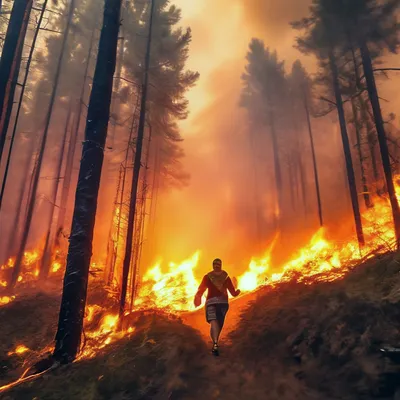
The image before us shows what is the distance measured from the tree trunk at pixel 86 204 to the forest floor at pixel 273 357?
731 millimetres

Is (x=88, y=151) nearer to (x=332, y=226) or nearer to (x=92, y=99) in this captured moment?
(x=92, y=99)

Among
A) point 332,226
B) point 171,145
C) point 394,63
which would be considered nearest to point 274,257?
point 332,226

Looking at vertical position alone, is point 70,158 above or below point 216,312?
above

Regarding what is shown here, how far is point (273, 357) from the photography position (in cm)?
597

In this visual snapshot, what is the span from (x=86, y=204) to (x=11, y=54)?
15.6ft

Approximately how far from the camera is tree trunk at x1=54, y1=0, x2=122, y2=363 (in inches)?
257

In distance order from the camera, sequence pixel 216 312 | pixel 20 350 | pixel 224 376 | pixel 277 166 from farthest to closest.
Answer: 1. pixel 277 166
2. pixel 20 350
3. pixel 216 312
4. pixel 224 376

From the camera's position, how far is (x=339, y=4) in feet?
50.6

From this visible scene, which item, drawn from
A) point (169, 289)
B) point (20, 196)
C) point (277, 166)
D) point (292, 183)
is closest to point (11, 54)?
point (169, 289)

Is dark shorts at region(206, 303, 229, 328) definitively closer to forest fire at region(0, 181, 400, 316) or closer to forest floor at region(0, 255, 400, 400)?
forest floor at region(0, 255, 400, 400)

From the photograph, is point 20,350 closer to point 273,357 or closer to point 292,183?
point 273,357

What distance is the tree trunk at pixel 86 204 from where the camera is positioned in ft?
21.5

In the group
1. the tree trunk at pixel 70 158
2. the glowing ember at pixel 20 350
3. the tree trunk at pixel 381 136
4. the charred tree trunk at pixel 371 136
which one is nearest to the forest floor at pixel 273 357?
the glowing ember at pixel 20 350

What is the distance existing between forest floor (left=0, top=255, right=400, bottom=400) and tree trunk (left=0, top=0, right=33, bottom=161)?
21.1 feet
